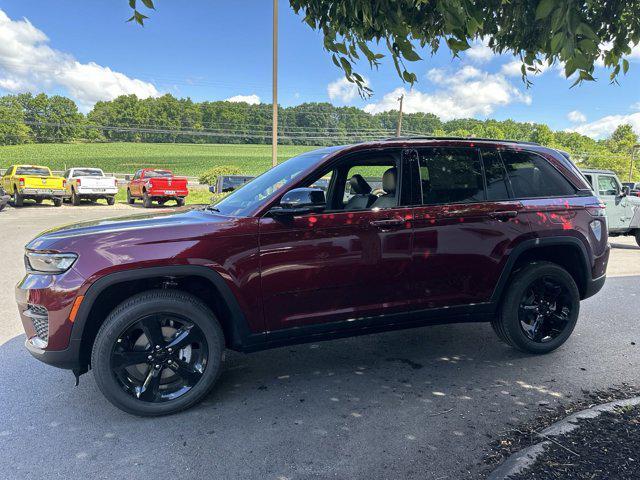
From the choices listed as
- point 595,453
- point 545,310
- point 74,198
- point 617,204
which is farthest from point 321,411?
point 74,198

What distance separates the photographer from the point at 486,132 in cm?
7438

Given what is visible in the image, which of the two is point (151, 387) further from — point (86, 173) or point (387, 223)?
point (86, 173)

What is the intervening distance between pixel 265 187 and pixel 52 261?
63.7 inches

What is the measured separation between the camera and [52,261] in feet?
9.18

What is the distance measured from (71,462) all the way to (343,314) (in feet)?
6.48

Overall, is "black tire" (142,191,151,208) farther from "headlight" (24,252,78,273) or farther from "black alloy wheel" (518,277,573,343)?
"black alloy wheel" (518,277,573,343)

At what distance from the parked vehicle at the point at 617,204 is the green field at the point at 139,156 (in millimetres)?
46262

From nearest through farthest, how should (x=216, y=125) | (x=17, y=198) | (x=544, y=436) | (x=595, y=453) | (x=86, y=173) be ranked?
(x=595, y=453), (x=544, y=436), (x=17, y=198), (x=86, y=173), (x=216, y=125)

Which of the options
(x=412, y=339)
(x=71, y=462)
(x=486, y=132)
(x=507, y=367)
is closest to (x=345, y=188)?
(x=412, y=339)

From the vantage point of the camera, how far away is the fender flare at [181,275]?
9.07ft

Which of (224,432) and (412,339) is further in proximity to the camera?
(412,339)

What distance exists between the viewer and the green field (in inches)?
2470

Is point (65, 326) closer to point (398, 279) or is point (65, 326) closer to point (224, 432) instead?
point (224, 432)

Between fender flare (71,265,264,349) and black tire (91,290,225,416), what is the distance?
0.12 meters
